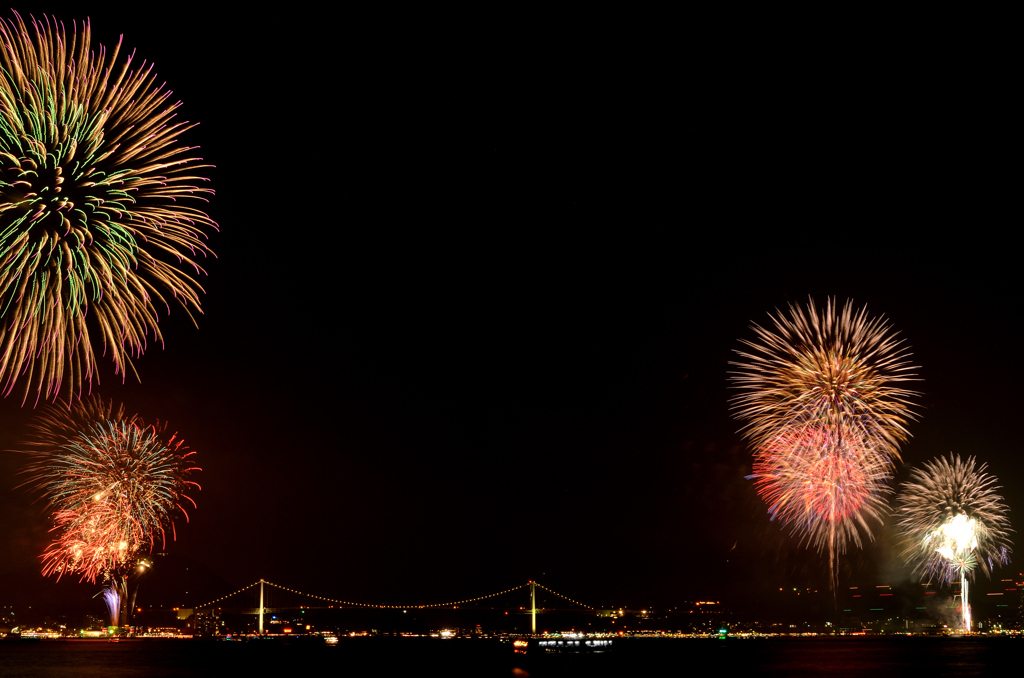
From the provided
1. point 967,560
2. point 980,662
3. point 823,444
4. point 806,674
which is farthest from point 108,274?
point 967,560

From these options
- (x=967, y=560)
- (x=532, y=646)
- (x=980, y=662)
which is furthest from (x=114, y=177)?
(x=532, y=646)

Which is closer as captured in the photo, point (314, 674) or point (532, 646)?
point (314, 674)

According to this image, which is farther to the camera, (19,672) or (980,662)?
(980,662)

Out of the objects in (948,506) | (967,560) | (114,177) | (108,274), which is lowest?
(967,560)

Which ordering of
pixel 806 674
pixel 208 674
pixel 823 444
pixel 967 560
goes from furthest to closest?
pixel 967 560
pixel 208 674
pixel 806 674
pixel 823 444

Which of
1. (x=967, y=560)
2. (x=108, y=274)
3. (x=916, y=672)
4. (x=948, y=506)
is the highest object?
(x=108, y=274)

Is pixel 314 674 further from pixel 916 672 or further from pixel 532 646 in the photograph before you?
pixel 532 646

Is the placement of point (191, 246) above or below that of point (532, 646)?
above

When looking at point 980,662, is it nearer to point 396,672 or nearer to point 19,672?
point 396,672

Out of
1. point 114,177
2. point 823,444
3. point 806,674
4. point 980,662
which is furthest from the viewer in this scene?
point 980,662
